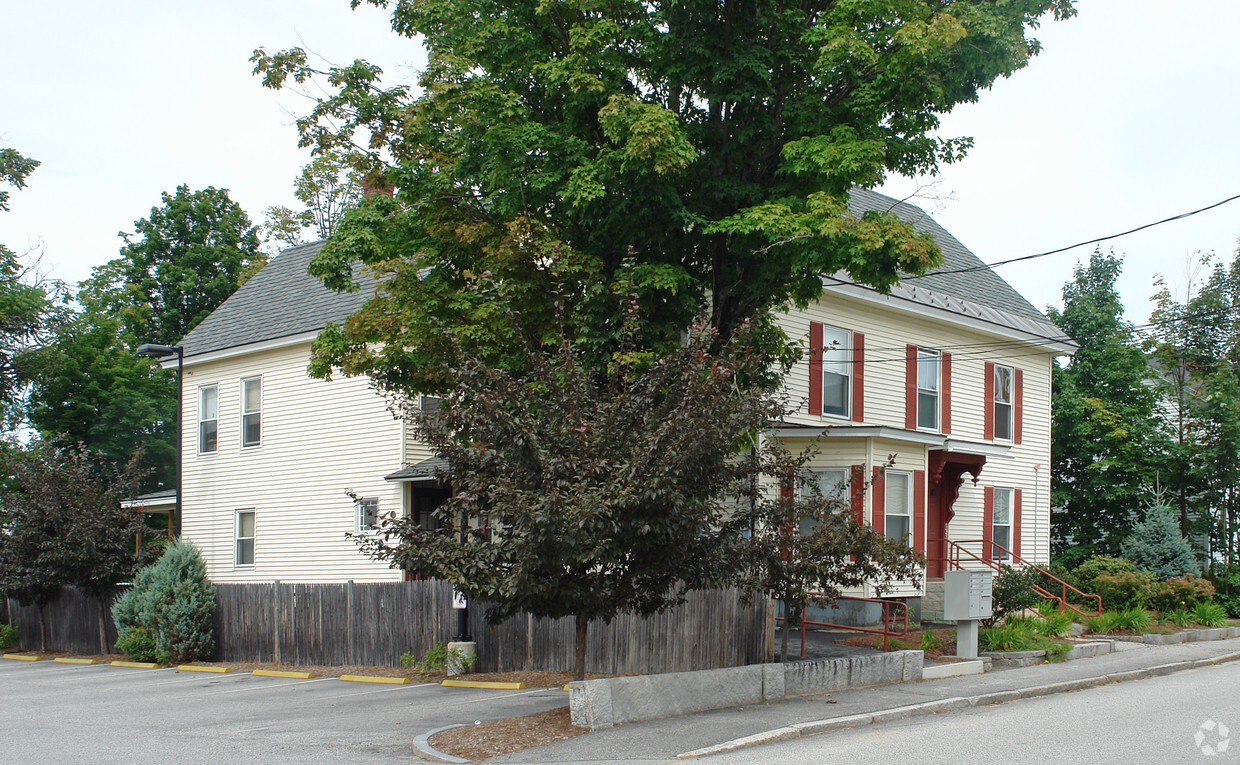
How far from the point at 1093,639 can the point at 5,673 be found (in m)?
19.8

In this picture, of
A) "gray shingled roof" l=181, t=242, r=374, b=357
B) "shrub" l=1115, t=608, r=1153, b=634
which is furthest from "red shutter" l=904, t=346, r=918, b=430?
"gray shingled roof" l=181, t=242, r=374, b=357

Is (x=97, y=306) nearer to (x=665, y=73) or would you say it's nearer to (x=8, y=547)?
(x=8, y=547)

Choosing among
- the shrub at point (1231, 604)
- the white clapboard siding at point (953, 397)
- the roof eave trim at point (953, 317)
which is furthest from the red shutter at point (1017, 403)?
the shrub at point (1231, 604)

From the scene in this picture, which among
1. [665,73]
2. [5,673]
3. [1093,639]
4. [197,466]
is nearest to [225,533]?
Answer: [197,466]

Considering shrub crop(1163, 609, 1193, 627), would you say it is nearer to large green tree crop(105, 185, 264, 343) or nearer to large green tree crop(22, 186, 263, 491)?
large green tree crop(22, 186, 263, 491)

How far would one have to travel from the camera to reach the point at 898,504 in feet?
72.5

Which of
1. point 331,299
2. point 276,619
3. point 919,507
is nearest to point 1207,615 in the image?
point 919,507

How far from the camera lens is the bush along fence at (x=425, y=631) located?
15.2 m

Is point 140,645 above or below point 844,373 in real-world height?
below

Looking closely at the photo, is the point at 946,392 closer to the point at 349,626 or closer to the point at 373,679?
the point at 349,626

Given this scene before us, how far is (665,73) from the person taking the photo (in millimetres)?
14852

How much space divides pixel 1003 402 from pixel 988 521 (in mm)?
3148

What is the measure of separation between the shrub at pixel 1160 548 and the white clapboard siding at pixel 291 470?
17158 millimetres

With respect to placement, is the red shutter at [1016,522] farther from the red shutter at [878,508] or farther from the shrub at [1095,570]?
the red shutter at [878,508]
